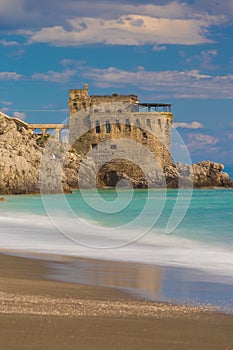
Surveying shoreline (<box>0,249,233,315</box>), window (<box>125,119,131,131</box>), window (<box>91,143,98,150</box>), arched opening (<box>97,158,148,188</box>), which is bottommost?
shoreline (<box>0,249,233,315</box>)

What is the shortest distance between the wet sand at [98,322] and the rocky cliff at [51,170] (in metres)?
38.6

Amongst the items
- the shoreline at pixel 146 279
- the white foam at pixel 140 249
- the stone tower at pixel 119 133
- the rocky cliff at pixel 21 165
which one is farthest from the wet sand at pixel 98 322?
the stone tower at pixel 119 133

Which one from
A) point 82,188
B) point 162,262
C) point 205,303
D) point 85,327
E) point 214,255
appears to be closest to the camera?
point 85,327

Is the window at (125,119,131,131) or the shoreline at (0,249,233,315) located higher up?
the window at (125,119,131,131)

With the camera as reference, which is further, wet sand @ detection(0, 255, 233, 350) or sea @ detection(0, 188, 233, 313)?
sea @ detection(0, 188, 233, 313)

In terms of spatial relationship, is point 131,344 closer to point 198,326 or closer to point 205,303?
point 198,326

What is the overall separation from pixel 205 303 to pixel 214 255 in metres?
5.93

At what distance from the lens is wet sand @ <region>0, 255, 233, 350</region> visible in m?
4.93

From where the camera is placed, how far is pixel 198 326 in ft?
18.5

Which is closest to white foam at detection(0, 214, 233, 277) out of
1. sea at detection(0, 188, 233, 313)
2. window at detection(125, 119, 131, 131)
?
sea at detection(0, 188, 233, 313)

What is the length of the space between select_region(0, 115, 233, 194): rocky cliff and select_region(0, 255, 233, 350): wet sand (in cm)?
3863

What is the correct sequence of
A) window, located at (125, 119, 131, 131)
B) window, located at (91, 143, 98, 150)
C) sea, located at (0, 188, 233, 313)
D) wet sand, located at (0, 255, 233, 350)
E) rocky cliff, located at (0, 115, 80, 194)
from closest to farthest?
wet sand, located at (0, 255, 233, 350), sea, located at (0, 188, 233, 313), rocky cliff, located at (0, 115, 80, 194), window, located at (125, 119, 131, 131), window, located at (91, 143, 98, 150)

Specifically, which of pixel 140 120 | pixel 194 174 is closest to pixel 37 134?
pixel 140 120

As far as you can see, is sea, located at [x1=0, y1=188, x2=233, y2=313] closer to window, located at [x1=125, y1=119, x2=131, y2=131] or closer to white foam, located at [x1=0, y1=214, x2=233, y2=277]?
white foam, located at [x1=0, y1=214, x2=233, y2=277]
